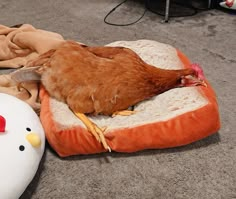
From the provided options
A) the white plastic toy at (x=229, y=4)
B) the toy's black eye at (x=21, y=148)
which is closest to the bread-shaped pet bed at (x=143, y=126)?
the toy's black eye at (x=21, y=148)

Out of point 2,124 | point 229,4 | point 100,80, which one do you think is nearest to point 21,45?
point 100,80

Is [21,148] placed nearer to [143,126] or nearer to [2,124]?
[2,124]

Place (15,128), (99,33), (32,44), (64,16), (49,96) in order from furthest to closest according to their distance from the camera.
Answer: (64,16) → (99,33) → (32,44) → (49,96) → (15,128)

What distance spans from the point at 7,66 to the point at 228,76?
92cm

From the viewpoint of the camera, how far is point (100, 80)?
113 cm

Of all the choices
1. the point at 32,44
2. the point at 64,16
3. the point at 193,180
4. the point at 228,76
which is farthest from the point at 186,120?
the point at 64,16

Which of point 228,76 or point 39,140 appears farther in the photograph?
point 228,76

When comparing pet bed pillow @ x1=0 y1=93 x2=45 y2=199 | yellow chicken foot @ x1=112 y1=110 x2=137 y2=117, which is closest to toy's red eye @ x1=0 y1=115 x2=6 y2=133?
pet bed pillow @ x1=0 y1=93 x2=45 y2=199

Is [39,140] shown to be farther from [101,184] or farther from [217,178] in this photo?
[217,178]

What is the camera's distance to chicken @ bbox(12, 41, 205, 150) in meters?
1.12

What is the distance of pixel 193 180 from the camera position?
42.0 inches

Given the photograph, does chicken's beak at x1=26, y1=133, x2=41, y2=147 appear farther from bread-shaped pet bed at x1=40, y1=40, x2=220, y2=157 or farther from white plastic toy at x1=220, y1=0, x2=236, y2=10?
white plastic toy at x1=220, y1=0, x2=236, y2=10

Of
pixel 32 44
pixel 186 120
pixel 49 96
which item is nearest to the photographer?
pixel 186 120

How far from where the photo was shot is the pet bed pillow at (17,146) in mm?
905
